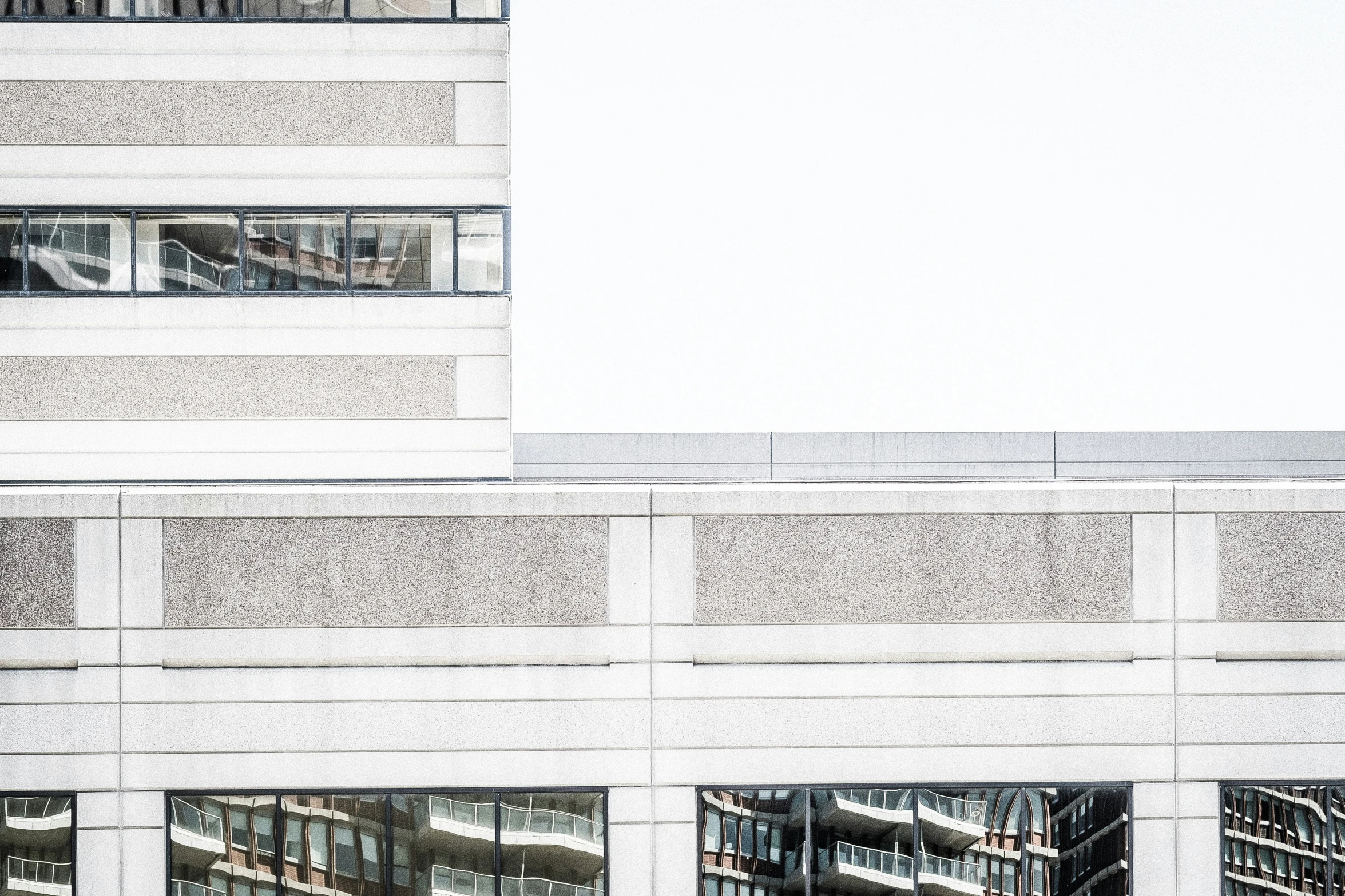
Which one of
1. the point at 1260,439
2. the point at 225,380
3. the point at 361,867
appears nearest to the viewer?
the point at 361,867

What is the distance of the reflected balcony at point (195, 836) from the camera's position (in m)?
8.80

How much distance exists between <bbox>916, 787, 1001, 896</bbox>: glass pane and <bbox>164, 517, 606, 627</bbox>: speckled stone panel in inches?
154

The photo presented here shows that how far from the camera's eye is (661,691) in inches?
347

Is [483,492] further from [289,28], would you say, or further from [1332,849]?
[1332,849]

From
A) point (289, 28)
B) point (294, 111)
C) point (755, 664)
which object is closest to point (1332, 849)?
point (755, 664)

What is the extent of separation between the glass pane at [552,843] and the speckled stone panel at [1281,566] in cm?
672

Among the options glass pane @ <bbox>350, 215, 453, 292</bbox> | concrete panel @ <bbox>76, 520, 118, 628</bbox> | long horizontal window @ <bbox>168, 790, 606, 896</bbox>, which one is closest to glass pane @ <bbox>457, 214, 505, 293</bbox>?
glass pane @ <bbox>350, 215, 453, 292</bbox>

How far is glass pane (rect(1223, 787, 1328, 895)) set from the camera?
8.89m

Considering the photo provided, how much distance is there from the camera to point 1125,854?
887cm

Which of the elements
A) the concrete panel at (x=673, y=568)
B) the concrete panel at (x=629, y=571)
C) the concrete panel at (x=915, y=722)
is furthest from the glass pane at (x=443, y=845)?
the concrete panel at (x=673, y=568)

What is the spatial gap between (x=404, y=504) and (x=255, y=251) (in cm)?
353

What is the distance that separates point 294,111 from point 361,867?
26.5 feet

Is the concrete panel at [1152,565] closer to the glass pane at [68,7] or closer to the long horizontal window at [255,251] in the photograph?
the long horizontal window at [255,251]

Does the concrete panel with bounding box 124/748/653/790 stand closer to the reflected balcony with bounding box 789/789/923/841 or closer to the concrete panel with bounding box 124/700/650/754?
the concrete panel with bounding box 124/700/650/754
